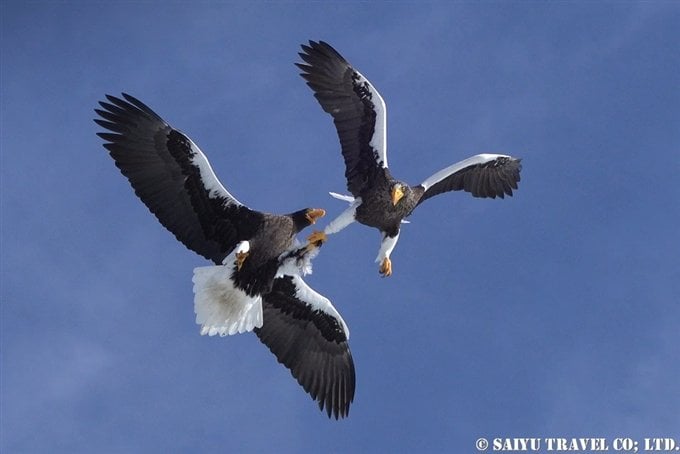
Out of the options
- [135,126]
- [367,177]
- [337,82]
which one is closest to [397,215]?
[367,177]

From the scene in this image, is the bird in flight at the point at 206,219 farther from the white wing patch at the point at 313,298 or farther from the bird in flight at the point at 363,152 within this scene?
the bird in flight at the point at 363,152

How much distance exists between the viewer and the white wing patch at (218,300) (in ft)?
74.1

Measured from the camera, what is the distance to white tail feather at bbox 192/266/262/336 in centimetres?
Answer: 2258

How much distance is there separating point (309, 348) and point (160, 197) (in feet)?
10.5

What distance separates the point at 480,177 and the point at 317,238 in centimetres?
401

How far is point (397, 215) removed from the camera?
23.8m

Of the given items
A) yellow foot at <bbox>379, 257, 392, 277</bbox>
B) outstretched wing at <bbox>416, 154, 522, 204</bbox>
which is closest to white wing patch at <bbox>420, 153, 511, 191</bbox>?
outstretched wing at <bbox>416, 154, 522, 204</bbox>

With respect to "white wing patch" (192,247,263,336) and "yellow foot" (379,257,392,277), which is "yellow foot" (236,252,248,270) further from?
"yellow foot" (379,257,392,277)

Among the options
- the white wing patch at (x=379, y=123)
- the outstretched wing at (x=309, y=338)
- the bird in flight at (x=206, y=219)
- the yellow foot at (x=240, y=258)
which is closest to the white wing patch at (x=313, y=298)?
the outstretched wing at (x=309, y=338)

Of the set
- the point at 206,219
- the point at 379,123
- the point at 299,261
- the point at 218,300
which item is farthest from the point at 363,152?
the point at 218,300

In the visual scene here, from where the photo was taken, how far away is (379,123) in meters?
24.1

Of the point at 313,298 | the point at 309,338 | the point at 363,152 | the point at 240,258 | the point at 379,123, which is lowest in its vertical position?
the point at 240,258

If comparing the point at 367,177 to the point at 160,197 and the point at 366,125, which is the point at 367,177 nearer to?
the point at 366,125

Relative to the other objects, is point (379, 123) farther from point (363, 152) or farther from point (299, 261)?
point (299, 261)
